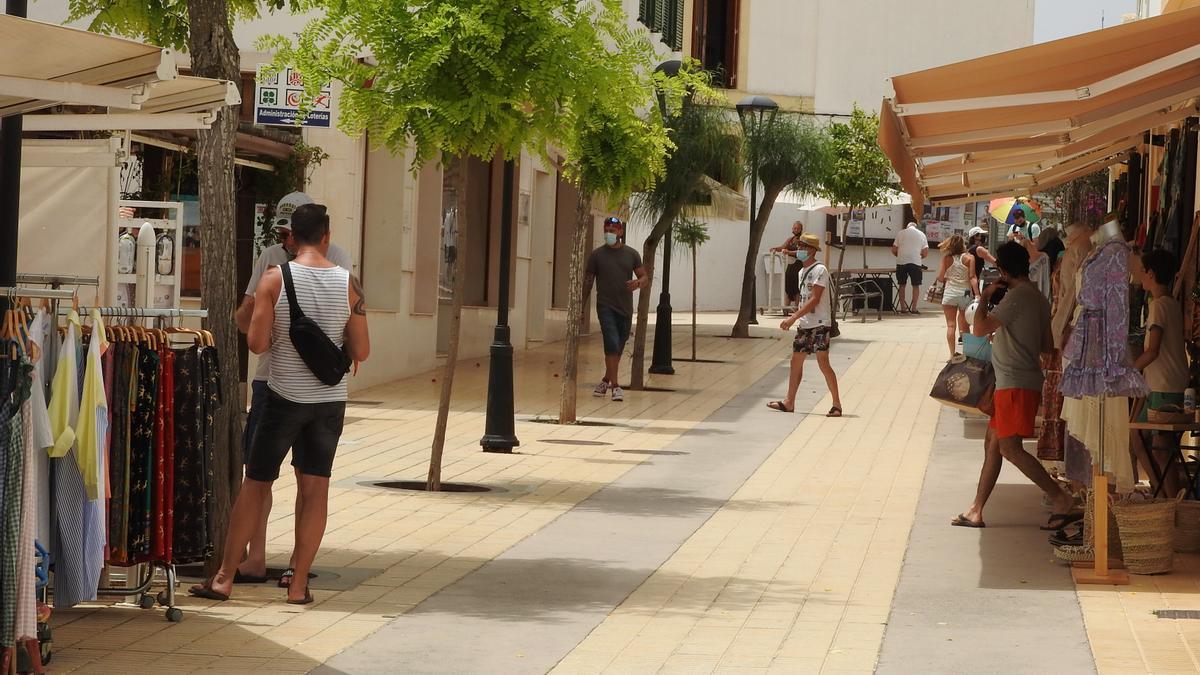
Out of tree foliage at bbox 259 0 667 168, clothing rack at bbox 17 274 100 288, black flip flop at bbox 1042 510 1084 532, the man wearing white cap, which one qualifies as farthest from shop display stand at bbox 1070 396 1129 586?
clothing rack at bbox 17 274 100 288

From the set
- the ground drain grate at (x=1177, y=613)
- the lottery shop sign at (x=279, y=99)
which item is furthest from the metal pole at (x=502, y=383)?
the ground drain grate at (x=1177, y=613)

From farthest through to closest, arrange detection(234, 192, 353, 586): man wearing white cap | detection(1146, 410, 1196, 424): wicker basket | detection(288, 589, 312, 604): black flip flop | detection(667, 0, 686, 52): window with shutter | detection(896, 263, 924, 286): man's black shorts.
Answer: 1. detection(896, 263, 924, 286): man's black shorts
2. detection(667, 0, 686, 52): window with shutter
3. detection(1146, 410, 1196, 424): wicker basket
4. detection(234, 192, 353, 586): man wearing white cap
5. detection(288, 589, 312, 604): black flip flop

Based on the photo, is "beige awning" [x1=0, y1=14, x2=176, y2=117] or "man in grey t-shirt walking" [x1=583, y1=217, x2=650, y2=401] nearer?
"beige awning" [x1=0, y1=14, x2=176, y2=117]

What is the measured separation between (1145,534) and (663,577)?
2.50 metres

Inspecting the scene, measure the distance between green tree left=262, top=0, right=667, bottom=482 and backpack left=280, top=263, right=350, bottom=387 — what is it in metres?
2.92

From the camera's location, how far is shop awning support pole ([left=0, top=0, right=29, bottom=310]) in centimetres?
700

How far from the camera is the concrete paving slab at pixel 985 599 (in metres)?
7.07

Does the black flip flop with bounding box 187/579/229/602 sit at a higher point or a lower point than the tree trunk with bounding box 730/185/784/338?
lower

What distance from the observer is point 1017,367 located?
1040 cm

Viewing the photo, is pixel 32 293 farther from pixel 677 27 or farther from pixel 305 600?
pixel 677 27

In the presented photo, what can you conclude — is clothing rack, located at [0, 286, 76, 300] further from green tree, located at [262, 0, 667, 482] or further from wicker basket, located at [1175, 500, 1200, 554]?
wicker basket, located at [1175, 500, 1200, 554]

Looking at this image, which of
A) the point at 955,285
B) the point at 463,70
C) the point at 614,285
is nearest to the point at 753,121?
the point at 955,285

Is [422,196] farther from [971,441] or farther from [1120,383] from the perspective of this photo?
[1120,383]

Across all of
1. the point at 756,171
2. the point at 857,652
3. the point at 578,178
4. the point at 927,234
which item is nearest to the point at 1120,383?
the point at 857,652
